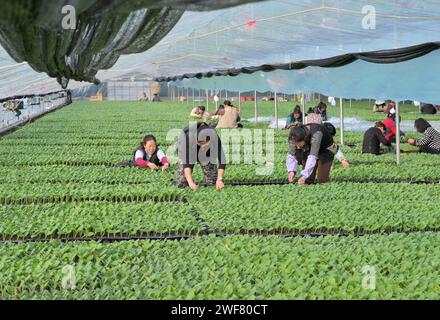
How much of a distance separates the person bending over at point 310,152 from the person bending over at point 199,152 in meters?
0.97

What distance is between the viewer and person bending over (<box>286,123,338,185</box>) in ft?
30.3

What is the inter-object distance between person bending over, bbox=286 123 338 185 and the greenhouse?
0.08 ft

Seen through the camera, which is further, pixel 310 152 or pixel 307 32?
pixel 307 32

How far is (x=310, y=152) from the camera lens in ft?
31.4

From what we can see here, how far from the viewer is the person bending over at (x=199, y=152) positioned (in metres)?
9.39

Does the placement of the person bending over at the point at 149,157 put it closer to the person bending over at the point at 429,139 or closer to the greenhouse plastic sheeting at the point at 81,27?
the greenhouse plastic sheeting at the point at 81,27

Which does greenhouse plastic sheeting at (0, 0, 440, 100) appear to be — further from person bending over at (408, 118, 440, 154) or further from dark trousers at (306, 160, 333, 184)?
dark trousers at (306, 160, 333, 184)

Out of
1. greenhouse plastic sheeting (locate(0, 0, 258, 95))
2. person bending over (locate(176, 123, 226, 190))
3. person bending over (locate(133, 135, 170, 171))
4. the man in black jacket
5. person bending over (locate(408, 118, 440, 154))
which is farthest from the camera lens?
person bending over (locate(408, 118, 440, 154))

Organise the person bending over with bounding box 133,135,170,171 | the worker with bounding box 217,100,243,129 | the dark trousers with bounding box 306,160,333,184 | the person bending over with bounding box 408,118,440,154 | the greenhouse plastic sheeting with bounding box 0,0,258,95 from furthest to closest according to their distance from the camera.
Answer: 1. the worker with bounding box 217,100,243,129
2. the person bending over with bounding box 408,118,440,154
3. the person bending over with bounding box 133,135,170,171
4. the dark trousers with bounding box 306,160,333,184
5. the greenhouse plastic sheeting with bounding box 0,0,258,95

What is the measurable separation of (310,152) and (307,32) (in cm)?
339

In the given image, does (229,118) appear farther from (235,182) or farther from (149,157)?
(235,182)

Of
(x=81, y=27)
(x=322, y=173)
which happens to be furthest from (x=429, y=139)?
(x=81, y=27)

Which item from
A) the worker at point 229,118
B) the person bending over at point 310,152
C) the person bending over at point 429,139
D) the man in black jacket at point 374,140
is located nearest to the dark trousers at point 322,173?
the person bending over at point 310,152

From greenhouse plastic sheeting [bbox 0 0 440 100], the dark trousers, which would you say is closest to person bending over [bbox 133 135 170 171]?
greenhouse plastic sheeting [bbox 0 0 440 100]
